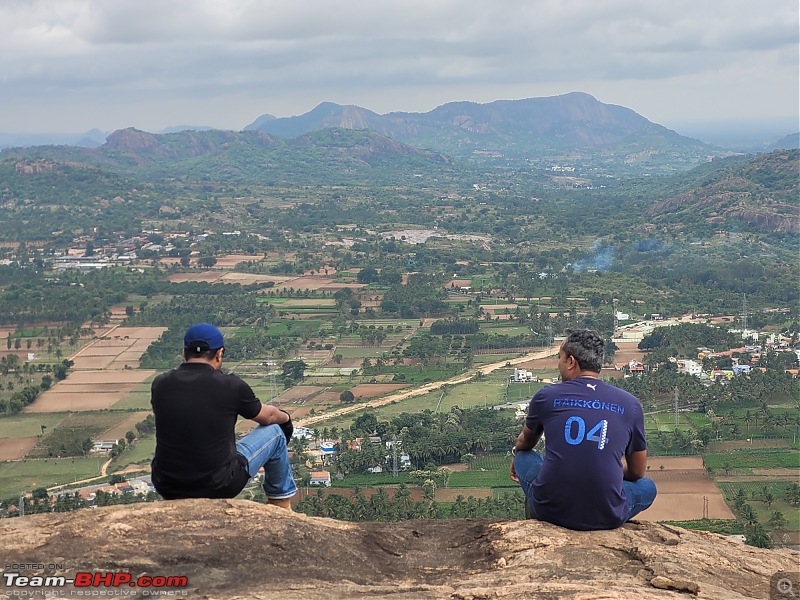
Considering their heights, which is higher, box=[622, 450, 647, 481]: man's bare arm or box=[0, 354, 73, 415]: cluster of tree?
box=[622, 450, 647, 481]: man's bare arm

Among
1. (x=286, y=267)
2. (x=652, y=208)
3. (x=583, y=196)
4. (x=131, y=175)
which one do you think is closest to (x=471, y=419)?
(x=286, y=267)

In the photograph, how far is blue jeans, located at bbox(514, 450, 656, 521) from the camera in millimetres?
5758

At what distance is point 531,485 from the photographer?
5.72 metres

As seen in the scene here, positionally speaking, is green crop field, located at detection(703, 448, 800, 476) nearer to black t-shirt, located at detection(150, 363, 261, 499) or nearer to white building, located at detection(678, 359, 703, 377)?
white building, located at detection(678, 359, 703, 377)

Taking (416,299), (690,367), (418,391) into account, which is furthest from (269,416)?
(416,299)

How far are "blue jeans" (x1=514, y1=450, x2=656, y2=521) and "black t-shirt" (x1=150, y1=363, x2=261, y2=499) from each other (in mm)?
1804

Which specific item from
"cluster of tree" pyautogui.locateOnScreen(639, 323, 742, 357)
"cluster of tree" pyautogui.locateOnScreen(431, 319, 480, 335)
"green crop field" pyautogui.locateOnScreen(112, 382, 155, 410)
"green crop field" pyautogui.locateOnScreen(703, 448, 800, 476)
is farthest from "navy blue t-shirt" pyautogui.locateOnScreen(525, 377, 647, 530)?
"cluster of tree" pyautogui.locateOnScreen(431, 319, 480, 335)

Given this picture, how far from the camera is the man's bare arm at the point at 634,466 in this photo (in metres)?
5.62

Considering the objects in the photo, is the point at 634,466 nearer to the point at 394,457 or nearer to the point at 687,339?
the point at 394,457

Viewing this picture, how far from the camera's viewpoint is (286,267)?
62.9 m

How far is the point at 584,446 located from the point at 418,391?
92.1ft

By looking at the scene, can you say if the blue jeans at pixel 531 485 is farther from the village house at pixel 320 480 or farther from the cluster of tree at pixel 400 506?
the village house at pixel 320 480

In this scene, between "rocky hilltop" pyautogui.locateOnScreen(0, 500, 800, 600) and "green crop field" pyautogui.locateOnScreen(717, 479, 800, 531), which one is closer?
"rocky hilltop" pyautogui.locateOnScreen(0, 500, 800, 600)

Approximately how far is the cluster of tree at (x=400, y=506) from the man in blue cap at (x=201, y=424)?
1362cm
